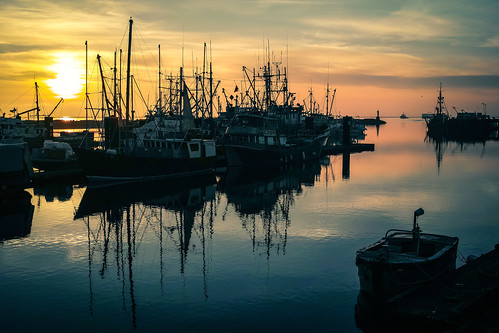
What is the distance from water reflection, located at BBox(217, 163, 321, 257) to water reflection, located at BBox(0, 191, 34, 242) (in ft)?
51.5

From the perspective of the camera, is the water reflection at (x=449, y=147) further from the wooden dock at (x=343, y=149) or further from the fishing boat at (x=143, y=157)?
the fishing boat at (x=143, y=157)

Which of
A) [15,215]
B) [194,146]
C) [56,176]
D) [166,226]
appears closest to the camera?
[166,226]

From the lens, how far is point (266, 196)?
1913 inches

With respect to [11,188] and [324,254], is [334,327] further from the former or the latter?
[11,188]

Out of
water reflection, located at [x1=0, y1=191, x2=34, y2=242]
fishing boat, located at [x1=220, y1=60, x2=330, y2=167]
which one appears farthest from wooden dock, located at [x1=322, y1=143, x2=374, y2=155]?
water reflection, located at [x1=0, y1=191, x2=34, y2=242]

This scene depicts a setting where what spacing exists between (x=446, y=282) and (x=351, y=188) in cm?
3416

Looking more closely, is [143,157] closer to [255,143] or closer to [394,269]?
[255,143]

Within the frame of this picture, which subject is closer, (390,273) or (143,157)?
(390,273)

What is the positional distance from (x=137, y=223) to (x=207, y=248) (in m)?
8.82

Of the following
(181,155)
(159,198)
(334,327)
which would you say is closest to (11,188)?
(159,198)

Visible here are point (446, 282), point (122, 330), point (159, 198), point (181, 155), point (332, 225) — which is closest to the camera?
point (122, 330)

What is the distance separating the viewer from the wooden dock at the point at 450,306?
1516 cm

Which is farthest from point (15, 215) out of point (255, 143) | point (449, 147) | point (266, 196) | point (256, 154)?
point (449, 147)

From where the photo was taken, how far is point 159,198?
45.2 metres
